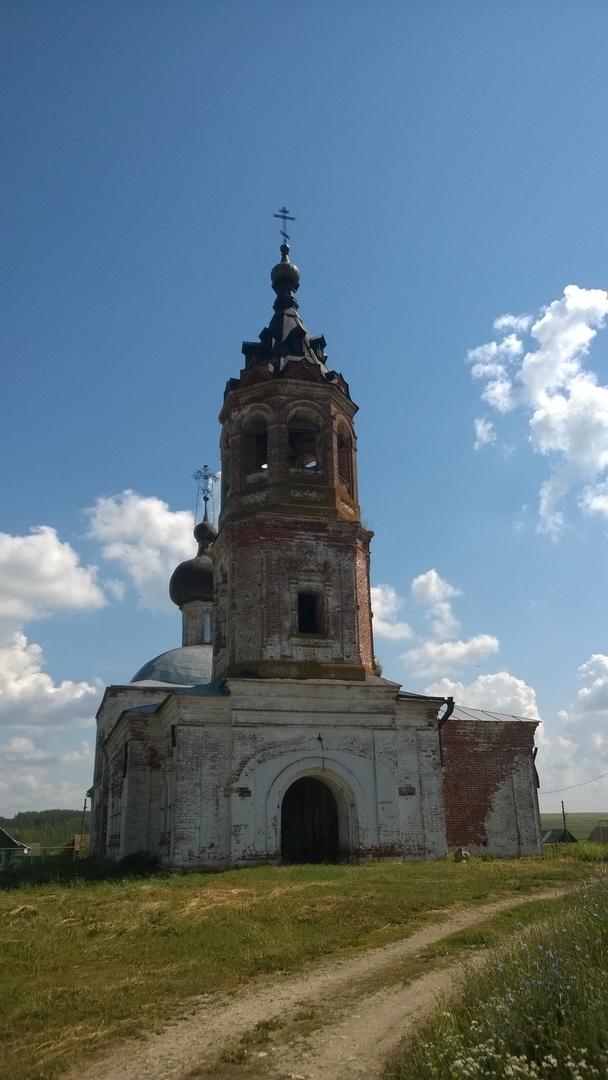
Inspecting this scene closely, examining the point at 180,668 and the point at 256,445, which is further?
the point at 180,668

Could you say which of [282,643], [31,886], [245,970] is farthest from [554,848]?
[245,970]

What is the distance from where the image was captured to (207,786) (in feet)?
54.3

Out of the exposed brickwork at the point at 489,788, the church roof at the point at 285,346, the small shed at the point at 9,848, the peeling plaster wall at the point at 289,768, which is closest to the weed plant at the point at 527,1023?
the peeling plaster wall at the point at 289,768

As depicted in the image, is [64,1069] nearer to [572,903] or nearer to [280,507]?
[572,903]

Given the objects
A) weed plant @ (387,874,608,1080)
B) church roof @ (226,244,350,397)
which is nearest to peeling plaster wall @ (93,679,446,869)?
church roof @ (226,244,350,397)

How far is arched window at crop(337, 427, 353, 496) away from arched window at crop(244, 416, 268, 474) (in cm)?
197

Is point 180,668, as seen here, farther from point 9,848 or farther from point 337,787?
point 9,848

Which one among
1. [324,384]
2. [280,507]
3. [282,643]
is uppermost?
[324,384]

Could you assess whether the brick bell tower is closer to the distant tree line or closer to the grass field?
the grass field

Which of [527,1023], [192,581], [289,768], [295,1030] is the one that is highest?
[192,581]

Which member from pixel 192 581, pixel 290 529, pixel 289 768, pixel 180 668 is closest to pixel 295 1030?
pixel 289 768

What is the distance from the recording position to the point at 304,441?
2138 cm

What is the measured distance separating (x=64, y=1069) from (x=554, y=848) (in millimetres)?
19681

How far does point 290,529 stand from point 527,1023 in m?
15.1
